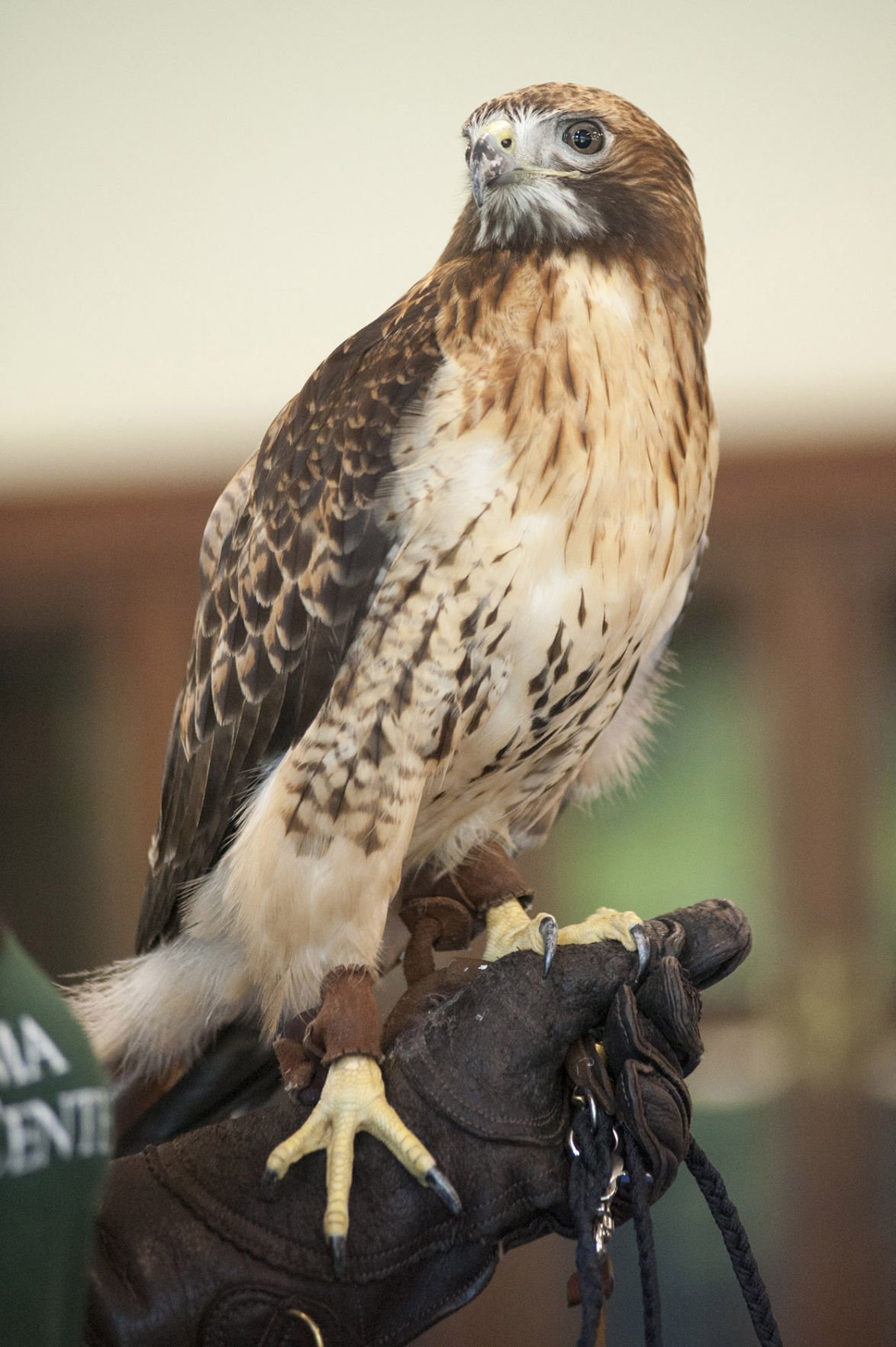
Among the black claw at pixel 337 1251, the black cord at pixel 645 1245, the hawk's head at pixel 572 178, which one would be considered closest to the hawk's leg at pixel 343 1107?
the black claw at pixel 337 1251

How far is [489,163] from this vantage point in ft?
2.67

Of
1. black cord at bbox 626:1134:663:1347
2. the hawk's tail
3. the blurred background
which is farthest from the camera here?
the blurred background

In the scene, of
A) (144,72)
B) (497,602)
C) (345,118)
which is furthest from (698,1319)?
(144,72)

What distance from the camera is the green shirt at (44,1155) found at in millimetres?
606

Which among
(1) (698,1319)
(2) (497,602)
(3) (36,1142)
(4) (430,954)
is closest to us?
(3) (36,1142)

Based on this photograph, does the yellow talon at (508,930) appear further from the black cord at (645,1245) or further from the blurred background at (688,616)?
the blurred background at (688,616)

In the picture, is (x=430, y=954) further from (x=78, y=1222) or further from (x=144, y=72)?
(x=144, y=72)

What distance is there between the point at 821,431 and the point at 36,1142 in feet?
4.92

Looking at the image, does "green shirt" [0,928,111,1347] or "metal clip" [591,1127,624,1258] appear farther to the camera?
"metal clip" [591,1127,624,1258]

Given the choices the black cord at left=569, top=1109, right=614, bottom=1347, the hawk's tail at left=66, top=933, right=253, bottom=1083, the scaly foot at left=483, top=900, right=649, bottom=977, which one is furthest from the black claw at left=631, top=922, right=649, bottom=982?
the hawk's tail at left=66, top=933, right=253, bottom=1083

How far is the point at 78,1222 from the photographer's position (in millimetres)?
630

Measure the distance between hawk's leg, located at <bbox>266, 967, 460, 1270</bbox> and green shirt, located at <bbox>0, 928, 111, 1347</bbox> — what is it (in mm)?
200

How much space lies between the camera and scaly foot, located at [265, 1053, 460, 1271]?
0.81 m

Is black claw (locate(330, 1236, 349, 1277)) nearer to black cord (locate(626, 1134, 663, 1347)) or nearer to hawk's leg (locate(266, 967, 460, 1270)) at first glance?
hawk's leg (locate(266, 967, 460, 1270))
